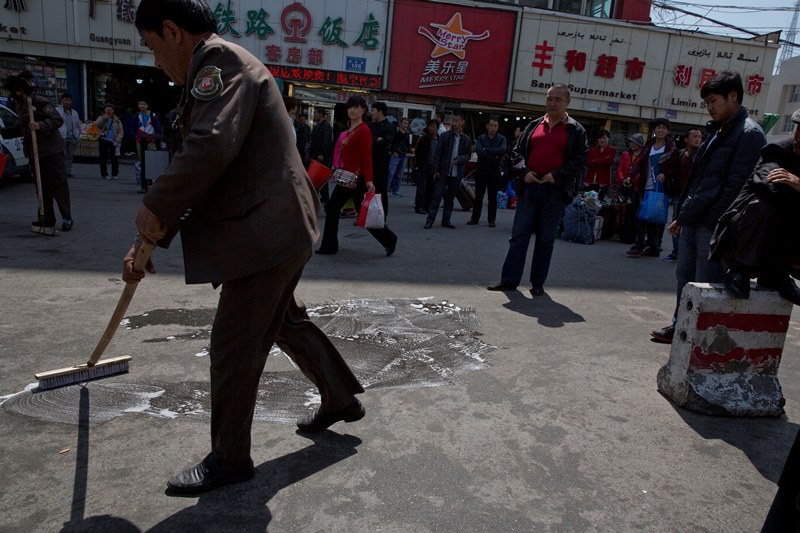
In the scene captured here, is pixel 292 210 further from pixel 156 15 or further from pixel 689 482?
pixel 689 482

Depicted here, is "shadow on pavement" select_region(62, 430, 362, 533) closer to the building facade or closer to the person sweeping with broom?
the person sweeping with broom

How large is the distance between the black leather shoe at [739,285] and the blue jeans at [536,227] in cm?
236

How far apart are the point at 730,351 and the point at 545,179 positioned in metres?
2.52

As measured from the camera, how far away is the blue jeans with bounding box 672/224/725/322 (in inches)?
153

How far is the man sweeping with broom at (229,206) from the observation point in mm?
2037

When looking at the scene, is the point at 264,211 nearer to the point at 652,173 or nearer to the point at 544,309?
the point at 544,309

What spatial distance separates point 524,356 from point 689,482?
154 cm

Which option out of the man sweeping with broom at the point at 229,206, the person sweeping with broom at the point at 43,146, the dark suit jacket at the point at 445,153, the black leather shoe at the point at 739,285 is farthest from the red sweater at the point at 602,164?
the man sweeping with broom at the point at 229,206

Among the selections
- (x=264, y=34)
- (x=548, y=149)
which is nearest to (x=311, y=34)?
(x=264, y=34)

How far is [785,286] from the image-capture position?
3311 mm

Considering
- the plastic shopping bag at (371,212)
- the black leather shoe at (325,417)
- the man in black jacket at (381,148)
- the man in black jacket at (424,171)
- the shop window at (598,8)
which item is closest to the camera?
the black leather shoe at (325,417)

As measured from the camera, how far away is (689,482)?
2639 mm

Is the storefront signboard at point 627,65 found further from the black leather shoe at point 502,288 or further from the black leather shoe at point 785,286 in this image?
the black leather shoe at point 785,286

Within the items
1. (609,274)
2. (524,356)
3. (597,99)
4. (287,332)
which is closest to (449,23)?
(597,99)
